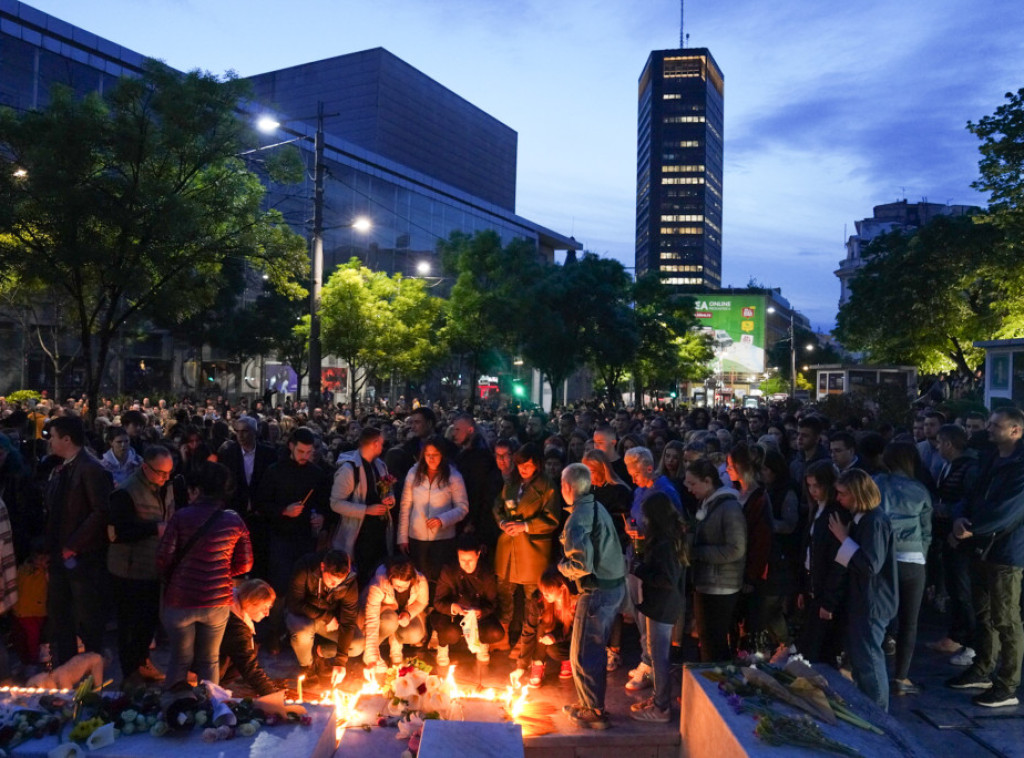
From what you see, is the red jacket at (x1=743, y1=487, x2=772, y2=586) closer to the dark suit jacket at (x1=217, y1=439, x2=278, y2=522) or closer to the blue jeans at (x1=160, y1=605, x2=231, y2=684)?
the blue jeans at (x1=160, y1=605, x2=231, y2=684)

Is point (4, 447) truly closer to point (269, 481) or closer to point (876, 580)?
point (269, 481)

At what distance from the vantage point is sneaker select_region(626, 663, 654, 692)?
19.6 feet

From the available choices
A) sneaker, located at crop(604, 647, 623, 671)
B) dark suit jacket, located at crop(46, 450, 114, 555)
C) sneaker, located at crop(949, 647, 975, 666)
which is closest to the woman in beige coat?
sneaker, located at crop(604, 647, 623, 671)

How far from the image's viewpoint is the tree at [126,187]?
14031 millimetres

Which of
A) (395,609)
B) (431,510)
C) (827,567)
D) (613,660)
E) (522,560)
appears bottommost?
(613,660)

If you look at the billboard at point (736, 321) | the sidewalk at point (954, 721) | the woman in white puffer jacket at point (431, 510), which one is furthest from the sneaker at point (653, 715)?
the billboard at point (736, 321)

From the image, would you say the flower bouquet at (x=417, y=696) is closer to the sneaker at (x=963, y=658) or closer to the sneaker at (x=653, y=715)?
the sneaker at (x=653, y=715)

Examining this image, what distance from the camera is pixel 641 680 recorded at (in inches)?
236

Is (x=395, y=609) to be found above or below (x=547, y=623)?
above

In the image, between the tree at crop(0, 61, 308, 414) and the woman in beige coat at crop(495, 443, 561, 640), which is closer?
the woman in beige coat at crop(495, 443, 561, 640)

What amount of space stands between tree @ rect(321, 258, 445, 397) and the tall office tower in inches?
5428

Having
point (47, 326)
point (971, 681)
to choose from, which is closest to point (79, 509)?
point (971, 681)

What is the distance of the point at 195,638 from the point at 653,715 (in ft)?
9.91

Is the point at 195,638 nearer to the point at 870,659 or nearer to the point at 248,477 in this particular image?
the point at 248,477
